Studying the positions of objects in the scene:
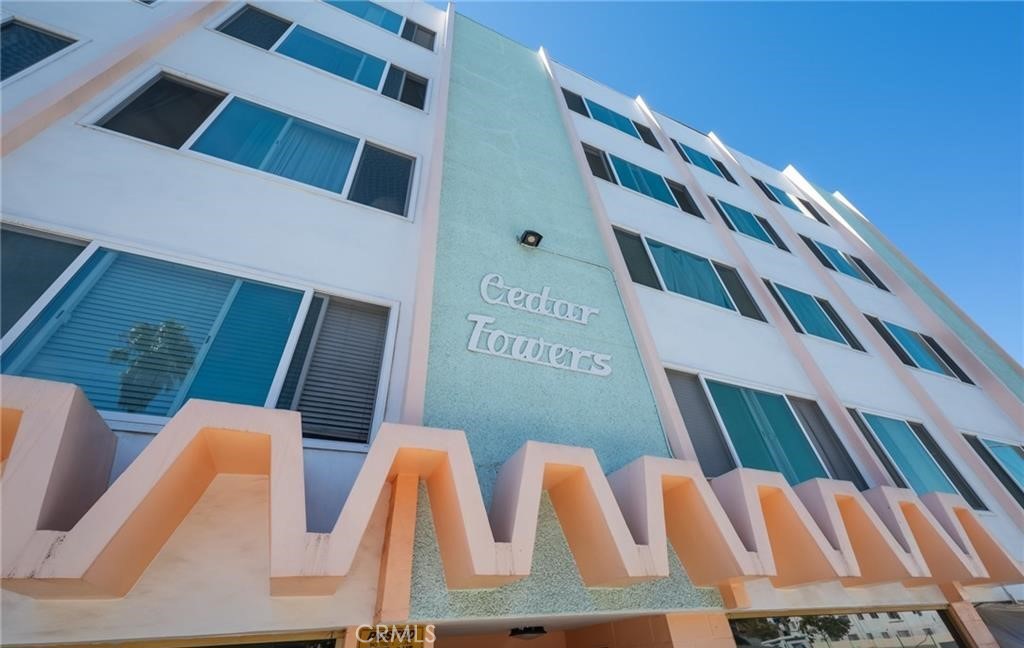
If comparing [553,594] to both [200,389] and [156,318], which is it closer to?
[200,389]

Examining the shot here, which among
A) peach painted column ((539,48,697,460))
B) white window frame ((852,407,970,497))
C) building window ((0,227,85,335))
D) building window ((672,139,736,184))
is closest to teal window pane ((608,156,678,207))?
peach painted column ((539,48,697,460))

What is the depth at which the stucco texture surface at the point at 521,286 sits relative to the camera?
429 centimetres

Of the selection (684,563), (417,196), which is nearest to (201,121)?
(417,196)

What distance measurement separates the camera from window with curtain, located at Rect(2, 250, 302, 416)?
320cm

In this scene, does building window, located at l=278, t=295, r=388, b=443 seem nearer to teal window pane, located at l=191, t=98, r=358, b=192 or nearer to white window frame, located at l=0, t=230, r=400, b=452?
white window frame, located at l=0, t=230, r=400, b=452

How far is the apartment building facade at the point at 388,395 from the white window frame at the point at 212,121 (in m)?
0.05

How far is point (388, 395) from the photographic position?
4.03 meters

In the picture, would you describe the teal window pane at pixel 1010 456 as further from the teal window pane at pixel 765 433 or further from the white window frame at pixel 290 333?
the white window frame at pixel 290 333

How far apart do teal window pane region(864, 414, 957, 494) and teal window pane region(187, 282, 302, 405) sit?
9.56 m

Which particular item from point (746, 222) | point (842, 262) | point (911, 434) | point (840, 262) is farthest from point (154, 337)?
point (842, 262)

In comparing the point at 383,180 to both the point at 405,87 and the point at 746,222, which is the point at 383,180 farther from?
the point at 746,222

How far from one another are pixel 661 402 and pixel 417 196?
444cm

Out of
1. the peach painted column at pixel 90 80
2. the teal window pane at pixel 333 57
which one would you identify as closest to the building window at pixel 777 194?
the teal window pane at pixel 333 57

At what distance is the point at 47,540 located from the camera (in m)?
Result: 2.04
